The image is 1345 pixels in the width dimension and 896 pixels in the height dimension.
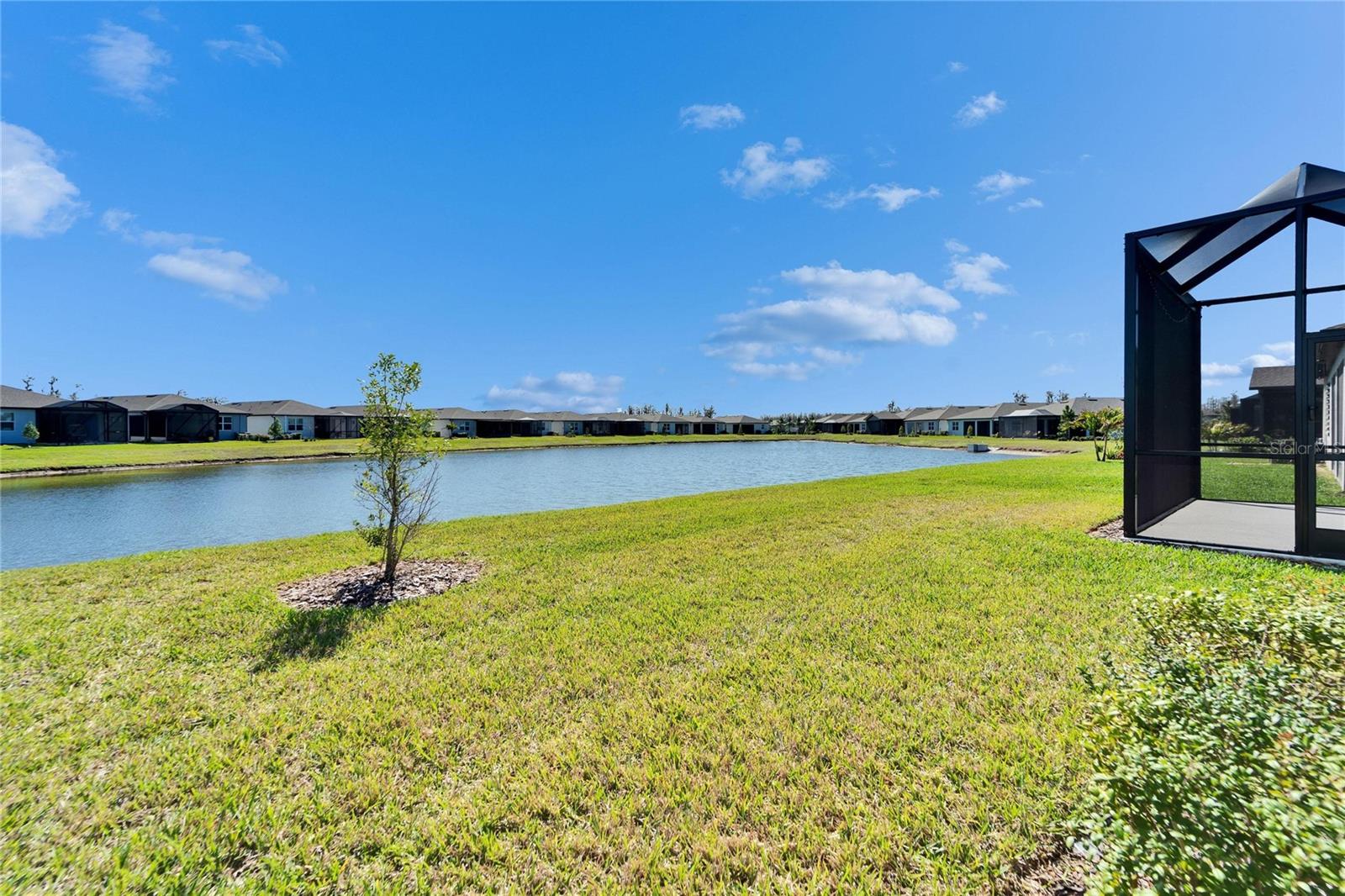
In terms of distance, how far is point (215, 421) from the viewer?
4291 cm

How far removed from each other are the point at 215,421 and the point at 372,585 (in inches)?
1971

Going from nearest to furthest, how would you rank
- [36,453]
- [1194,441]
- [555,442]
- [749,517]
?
[1194,441]
[749,517]
[36,453]
[555,442]

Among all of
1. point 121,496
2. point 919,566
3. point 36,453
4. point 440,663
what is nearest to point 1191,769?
point 440,663

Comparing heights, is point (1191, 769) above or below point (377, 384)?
below

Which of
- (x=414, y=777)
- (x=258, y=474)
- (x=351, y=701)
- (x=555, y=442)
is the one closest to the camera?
(x=414, y=777)

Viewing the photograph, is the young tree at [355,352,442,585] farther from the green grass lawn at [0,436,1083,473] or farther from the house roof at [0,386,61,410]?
the house roof at [0,386,61,410]

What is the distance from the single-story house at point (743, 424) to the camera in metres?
Result: 80.6

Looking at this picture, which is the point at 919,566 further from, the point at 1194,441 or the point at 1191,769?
the point at 1194,441

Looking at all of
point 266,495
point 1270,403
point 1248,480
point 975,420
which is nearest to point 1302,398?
point 1270,403

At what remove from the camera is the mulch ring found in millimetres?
5297

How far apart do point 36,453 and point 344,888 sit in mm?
39388

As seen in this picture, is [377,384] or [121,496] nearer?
[377,384]

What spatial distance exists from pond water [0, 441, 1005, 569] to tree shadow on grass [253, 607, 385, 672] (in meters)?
5.85

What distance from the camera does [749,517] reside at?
Answer: 371 inches
